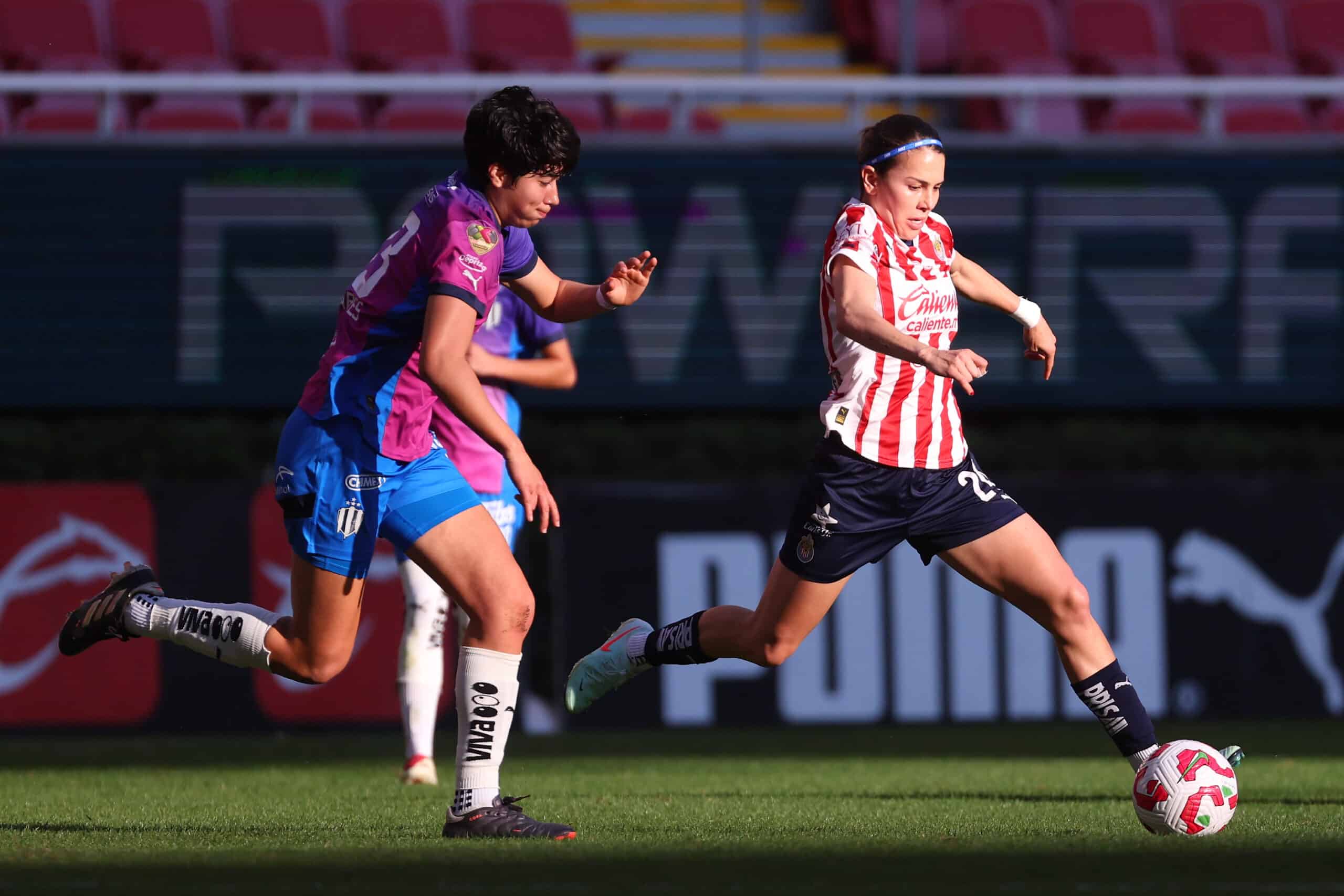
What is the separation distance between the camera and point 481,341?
25.8 ft

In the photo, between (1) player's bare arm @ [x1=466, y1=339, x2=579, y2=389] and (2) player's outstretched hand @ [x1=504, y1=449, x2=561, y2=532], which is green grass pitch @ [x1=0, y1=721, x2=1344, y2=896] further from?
(1) player's bare arm @ [x1=466, y1=339, x2=579, y2=389]

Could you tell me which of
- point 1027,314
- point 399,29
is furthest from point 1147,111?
point 1027,314

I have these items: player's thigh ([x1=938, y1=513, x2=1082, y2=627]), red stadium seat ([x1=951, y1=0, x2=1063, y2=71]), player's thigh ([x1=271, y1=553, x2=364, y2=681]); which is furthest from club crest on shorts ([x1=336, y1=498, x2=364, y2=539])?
red stadium seat ([x1=951, y1=0, x2=1063, y2=71])

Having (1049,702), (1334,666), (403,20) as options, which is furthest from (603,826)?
(403,20)

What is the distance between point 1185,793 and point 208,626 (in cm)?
290

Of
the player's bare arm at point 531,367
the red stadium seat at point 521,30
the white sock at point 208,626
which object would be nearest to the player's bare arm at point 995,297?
the player's bare arm at point 531,367

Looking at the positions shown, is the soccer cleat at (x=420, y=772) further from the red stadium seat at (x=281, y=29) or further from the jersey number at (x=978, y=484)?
the red stadium seat at (x=281, y=29)

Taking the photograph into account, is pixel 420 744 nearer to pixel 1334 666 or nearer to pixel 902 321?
pixel 902 321

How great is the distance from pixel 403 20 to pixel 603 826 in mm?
9313

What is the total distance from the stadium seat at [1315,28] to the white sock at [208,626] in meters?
11.8

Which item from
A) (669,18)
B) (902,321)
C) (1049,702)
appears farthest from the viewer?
(669,18)

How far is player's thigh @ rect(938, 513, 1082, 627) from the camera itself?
5.84m

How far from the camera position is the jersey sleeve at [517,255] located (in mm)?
5781

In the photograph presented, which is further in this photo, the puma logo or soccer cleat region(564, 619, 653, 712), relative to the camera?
the puma logo
